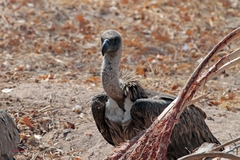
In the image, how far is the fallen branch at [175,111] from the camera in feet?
11.3

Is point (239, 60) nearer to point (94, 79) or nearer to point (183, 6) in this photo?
point (94, 79)

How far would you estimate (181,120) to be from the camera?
5816 millimetres

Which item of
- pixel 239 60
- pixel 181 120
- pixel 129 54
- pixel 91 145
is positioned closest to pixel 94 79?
pixel 129 54

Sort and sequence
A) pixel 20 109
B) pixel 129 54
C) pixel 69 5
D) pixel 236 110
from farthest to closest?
pixel 69 5
pixel 129 54
pixel 236 110
pixel 20 109

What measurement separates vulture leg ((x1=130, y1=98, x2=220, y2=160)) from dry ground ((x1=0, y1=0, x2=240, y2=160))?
2.66 ft

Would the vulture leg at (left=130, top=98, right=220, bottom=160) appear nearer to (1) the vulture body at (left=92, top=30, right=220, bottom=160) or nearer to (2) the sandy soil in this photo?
(1) the vulture body at (left=92, top=30, right=220, bottom=160)

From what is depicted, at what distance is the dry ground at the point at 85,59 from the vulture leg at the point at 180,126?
811 millimetres

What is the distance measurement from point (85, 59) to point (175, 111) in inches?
242

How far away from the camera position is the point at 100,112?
5.99 m

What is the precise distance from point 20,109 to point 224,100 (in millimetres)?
2755

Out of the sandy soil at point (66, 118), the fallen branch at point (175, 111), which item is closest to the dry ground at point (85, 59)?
the sandy soil at point (66, 118)

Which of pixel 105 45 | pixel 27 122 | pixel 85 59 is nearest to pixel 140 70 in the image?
pixel 85 59

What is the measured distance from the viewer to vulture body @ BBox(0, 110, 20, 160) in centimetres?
465

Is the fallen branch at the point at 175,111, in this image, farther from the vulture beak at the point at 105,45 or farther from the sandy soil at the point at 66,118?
the sandy soil at the point at 66,118
